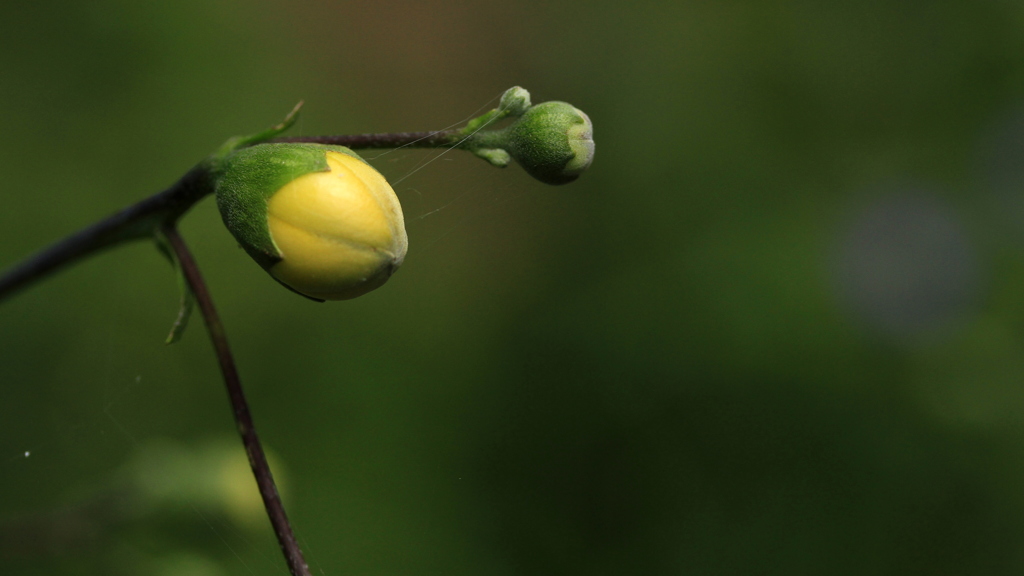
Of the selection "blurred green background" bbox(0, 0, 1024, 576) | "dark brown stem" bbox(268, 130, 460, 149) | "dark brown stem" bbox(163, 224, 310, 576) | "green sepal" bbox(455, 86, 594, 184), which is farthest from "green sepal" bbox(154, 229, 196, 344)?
"blurred green background" bbox(0, 0, 1024, 576)

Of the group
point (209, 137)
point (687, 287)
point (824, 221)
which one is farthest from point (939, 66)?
point (209, 137)

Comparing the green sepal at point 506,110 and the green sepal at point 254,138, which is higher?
the green sepal at point 254,138

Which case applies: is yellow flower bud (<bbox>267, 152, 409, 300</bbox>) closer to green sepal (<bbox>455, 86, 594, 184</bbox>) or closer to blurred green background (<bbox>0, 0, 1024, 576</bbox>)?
green sepal (<bbox>455, 86, 594, 184</bbox>)

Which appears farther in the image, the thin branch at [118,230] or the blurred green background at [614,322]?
the blurred green background at [614,322]

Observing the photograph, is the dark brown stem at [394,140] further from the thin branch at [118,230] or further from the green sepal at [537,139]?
the thin branch at [118,230]

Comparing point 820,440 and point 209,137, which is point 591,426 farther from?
point 209,137

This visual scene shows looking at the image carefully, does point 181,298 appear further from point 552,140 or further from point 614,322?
point 614,322

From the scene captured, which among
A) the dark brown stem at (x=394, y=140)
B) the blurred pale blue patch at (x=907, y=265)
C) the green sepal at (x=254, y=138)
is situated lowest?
the blurred pale blue patch at (x=907, y=265)

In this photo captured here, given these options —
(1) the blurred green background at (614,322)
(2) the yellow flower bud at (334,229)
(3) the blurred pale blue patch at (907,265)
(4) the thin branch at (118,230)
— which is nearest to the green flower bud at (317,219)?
(2) the yellow flower bud at (334,229)
